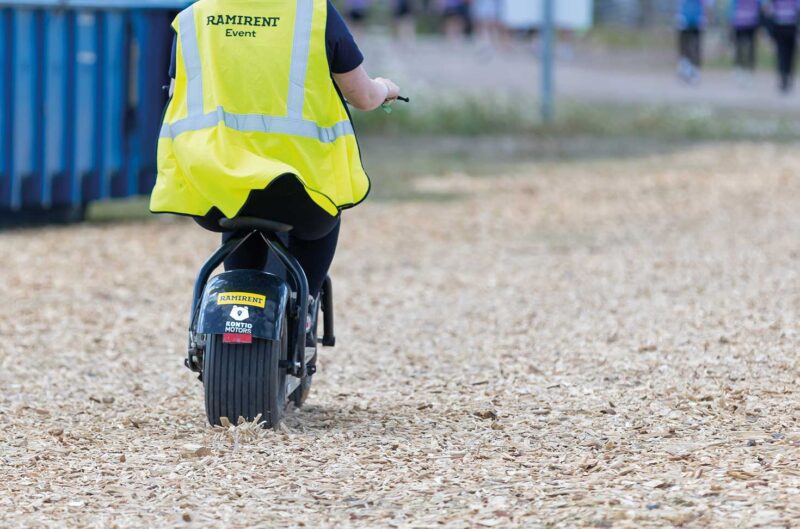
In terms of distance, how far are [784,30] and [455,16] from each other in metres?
11.8

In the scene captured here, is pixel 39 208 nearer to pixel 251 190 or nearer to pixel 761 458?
pixel 251 190

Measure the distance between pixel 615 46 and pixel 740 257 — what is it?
24.4 meters

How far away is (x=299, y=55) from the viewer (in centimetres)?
460

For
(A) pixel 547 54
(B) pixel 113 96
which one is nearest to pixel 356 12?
(A) pixel 547 54

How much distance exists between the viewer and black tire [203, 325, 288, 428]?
15.3 feet

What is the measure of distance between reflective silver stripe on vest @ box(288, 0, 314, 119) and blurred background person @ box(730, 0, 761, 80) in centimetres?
2045

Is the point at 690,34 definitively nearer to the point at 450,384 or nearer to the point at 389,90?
the point at 450,384

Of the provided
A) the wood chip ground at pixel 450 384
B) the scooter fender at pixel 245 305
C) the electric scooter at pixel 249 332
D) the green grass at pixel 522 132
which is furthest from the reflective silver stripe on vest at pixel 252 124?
the green grass at pixel 522 132

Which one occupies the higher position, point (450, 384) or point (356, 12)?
point (450, 384)

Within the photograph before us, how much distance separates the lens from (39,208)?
1203 cm

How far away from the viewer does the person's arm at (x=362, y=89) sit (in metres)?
4.71

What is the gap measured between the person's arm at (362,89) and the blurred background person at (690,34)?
19.7 m

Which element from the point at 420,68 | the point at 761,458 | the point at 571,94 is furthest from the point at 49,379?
A: the point at 420,68

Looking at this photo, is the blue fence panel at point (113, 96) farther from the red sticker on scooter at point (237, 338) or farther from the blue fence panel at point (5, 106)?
the red sticker on scooter at point (237, 338)
